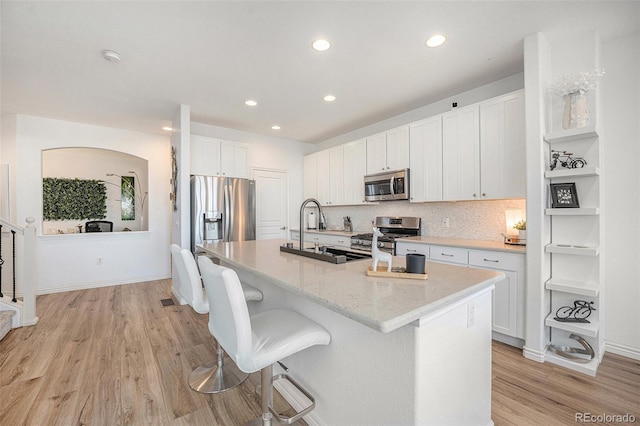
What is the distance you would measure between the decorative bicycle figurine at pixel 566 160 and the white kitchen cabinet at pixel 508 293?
2.65 feet

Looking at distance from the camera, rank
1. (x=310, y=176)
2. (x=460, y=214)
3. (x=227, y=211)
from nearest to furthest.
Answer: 1. (x=460, y=214)
2. (x=227, y=211)
3. (x=310, y=176)

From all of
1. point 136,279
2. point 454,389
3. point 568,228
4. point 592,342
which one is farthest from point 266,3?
point 136,279

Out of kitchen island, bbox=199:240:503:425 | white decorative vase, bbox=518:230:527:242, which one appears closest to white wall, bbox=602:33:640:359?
white decorative vase, bbox=518:230:527:242

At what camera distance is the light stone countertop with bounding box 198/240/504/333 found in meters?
0.95

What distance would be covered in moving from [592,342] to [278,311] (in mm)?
2481

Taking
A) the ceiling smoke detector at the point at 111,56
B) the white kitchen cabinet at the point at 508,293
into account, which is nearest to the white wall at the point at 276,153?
the ceiling smoke detector at the point at 111,56

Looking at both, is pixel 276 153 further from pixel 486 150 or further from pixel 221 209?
pixel 486 150

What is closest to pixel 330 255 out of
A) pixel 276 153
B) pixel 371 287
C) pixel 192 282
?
pixel 371 287

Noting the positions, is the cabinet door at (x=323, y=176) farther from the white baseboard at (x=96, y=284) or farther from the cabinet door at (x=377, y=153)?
the white baseboard at (x=96, y=284)

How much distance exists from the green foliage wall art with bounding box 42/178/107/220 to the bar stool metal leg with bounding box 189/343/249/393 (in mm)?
5805

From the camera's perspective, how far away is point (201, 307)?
6.17 ft

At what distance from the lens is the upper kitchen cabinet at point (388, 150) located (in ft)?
12.0

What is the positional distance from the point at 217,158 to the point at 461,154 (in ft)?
11.2

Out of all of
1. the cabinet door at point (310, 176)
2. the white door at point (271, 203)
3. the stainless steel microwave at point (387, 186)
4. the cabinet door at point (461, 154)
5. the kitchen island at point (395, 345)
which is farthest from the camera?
the cabinet door at point (310, 176)
